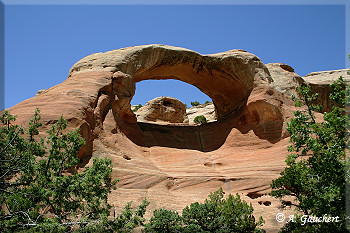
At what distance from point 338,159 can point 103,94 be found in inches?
383

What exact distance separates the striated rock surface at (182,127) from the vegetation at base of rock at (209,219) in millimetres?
1278

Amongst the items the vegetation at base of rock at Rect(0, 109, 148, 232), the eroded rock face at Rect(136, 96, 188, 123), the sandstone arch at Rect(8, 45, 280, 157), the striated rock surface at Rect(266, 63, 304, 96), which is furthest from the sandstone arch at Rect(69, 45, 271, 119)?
the vegetation at base of rock at Rect(0, 109, 148, 232)

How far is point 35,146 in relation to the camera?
9.53m

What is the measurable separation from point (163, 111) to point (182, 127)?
282 inches

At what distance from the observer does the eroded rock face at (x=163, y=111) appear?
26406 mm

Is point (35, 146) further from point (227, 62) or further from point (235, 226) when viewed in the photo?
point (227, 62)

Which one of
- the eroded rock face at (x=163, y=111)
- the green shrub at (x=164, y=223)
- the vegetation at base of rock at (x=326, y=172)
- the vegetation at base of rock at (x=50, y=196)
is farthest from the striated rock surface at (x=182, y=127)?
the eroded rock face at (x=163, y=111)

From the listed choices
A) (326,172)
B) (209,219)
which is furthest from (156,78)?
(326,172)

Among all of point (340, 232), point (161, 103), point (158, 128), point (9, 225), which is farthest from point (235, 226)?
point (161, 103)

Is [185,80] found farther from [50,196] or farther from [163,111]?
[50,196]

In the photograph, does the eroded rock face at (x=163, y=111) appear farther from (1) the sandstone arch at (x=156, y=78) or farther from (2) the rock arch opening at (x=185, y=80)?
(2) the rock arch opening at (x=185, y=80)

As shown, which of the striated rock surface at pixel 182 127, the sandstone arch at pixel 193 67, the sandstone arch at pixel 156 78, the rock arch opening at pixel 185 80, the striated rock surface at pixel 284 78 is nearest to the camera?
the striated rock surface at pixel 182 127

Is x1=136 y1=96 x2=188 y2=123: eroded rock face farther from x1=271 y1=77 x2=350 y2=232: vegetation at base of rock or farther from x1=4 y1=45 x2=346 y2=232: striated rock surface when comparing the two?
x1=271 y1=77 x2=350 y2=232: vegetation at base of rock

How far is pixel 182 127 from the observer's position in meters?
20.2
